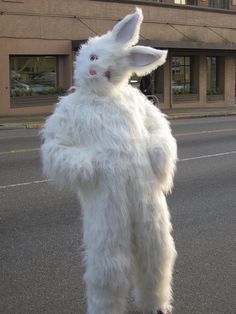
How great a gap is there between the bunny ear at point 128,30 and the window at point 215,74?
96.5 ft

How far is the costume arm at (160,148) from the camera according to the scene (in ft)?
11.4

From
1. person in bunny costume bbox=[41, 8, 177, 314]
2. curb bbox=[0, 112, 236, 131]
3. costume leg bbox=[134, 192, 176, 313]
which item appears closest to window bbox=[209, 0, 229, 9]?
curb bbox=[0, 112, 236, 131]

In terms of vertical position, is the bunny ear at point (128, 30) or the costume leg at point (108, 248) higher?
the bunny ear at point (128, 30)

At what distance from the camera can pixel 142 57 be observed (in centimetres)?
352

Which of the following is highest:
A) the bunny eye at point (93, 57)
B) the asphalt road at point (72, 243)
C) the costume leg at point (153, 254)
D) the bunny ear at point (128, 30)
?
the bunny ear at point (128, 30)

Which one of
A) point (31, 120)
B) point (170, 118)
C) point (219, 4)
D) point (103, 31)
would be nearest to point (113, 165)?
point (31, 120)

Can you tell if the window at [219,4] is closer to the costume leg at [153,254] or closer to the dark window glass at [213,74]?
the dark window glass at [213,74]

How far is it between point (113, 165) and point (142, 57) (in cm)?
69

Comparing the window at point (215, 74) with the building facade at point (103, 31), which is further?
the window at point (215, 74)

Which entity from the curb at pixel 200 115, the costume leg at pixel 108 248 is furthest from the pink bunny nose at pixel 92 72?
the curb at pixel 200 115

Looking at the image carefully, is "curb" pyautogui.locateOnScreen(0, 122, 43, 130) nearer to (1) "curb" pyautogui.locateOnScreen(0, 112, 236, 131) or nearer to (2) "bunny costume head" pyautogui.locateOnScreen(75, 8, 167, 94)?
(1) "curb" pyautogui.locateOnScreen(0, 112, 236, 131)

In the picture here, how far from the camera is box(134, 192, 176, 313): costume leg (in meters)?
3.43

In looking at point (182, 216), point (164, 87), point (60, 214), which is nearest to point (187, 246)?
point (182, 216)

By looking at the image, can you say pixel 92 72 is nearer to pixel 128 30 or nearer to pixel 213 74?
pixel 128 30
